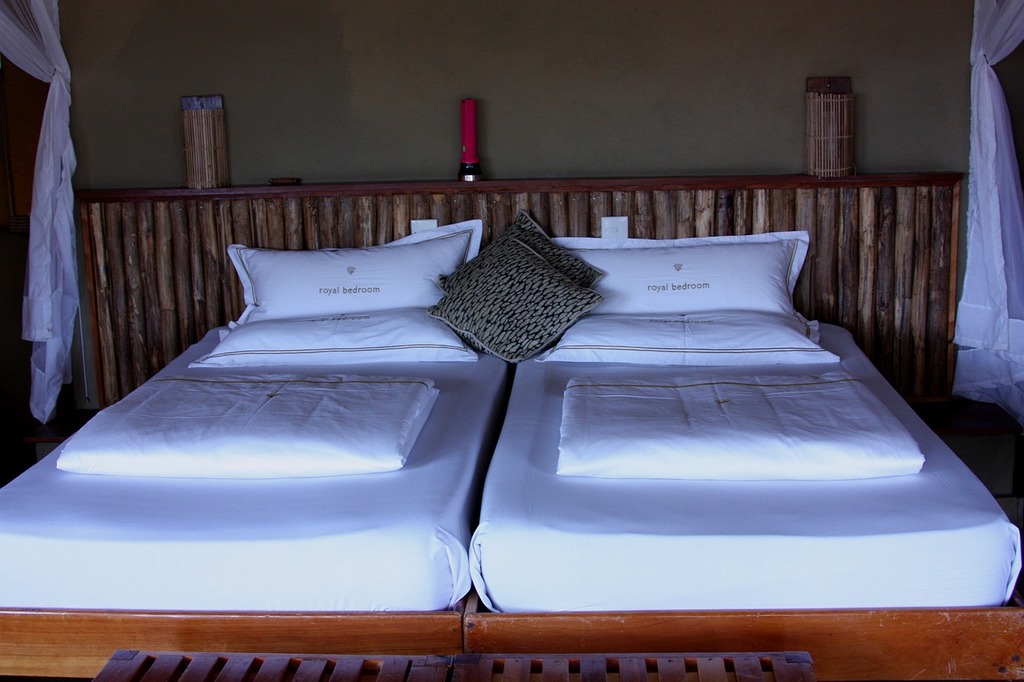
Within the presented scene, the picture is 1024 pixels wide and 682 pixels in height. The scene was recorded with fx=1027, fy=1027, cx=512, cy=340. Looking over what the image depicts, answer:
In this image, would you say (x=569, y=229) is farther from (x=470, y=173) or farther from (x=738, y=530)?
(x=738, y=530)

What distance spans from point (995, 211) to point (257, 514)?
8.91 ft

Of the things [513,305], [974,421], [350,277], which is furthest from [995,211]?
[350,277]

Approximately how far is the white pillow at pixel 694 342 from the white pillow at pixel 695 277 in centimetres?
14

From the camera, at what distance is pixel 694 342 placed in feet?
10.6

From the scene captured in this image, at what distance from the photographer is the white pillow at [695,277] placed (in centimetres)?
353

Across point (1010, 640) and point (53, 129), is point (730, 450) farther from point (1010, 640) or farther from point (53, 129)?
point (53, 129)

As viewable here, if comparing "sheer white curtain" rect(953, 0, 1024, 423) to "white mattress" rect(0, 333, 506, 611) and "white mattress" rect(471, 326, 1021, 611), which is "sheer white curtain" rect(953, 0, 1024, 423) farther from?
"white mattress" rect(0, 333, 506, 611)

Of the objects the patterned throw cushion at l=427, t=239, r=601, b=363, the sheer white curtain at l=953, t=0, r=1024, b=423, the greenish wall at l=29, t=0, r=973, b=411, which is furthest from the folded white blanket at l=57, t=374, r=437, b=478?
the sheer white curtain at l=953, t=0, r=1024, b=423

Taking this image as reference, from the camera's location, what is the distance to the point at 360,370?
128 inches

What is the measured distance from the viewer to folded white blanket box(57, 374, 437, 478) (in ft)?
7.84

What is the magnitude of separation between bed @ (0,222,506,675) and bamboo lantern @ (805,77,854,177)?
157 centimetres

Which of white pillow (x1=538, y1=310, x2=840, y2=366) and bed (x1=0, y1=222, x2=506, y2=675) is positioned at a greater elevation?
white pillow (x1=538, y1=310, x2=840, y2=366)

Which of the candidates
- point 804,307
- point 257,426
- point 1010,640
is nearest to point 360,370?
point 257,426

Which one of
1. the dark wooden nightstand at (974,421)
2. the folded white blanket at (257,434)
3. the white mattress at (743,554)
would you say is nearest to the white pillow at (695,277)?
the dark wooden nightstand at (974,421)
